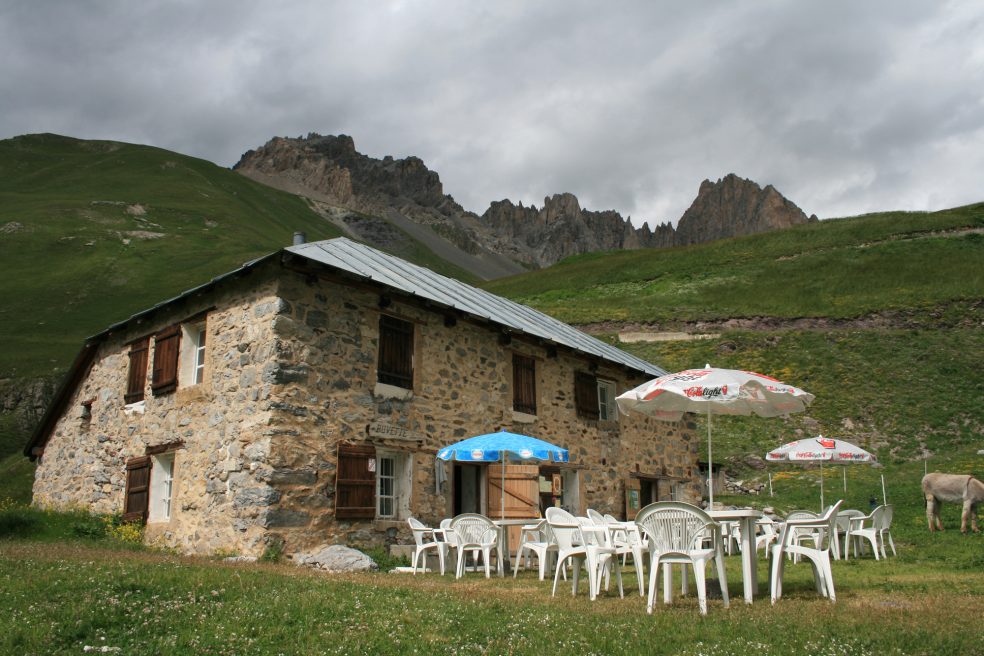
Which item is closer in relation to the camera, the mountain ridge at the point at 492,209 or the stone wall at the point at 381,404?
the stone wall at the point at 381,404

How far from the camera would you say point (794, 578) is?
978 cm

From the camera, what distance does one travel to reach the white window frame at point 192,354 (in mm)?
13156

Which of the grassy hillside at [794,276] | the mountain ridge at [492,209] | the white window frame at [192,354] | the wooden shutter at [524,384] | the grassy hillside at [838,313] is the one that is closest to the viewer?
the white window frame at [192,354]

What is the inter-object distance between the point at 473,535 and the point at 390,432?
2.71 metres

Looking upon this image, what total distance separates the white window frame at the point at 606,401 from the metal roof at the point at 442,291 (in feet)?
2.13

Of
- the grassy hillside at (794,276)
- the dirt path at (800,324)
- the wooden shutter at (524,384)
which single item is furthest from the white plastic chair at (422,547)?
the grassy hillside at (794,276)

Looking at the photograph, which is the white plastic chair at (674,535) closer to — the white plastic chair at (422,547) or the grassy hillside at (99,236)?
the white plastic chair at (422,547)

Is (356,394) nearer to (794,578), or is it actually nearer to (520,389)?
(520,389)

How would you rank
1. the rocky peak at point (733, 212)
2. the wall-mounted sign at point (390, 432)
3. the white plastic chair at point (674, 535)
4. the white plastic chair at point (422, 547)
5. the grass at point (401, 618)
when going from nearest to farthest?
the grass at point (401, 618)
the white plastic chair at point (674, 535)
the white plastic chair at point (422, 547)
the wall-mounted sign at point (390, 432)
the rocky peak at point (733, 212)

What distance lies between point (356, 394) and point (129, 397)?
5230mm

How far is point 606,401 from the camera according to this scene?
18.1 m

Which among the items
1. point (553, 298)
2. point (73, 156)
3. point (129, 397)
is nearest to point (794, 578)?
point (129, 397)

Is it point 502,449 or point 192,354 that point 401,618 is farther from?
point 192,354

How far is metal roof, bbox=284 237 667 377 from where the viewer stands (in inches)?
519
